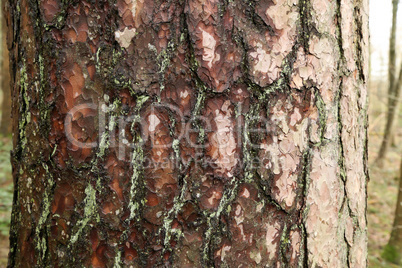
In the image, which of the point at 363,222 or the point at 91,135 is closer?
the point at 91,135

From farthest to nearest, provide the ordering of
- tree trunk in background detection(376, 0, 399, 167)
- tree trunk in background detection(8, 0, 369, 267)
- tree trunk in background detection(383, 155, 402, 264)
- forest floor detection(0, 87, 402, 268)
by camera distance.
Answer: tree trunk in background detection(376, 0, 399, 167)
tree trunk in background detection(383, 155, 402, 264)
forest floor detection(0, 87, 402, 268)
tree trunk in background detection(8, 0, 369, 267)

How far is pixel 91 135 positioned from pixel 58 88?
138 millimetres

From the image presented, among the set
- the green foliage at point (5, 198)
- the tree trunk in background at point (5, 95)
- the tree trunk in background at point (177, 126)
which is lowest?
the green foliage at point (5, 198)

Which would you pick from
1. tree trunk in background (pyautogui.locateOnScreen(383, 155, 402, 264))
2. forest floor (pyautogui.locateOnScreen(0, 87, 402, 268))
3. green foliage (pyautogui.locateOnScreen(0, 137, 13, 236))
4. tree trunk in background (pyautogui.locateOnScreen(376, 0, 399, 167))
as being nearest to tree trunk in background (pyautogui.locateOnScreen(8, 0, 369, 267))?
green foliage (pyautogui.locateOnScreen(0, 137, 13, 236))

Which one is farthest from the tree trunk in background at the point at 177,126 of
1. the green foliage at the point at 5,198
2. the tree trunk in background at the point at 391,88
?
the tree trunk in background at the point at 391,88

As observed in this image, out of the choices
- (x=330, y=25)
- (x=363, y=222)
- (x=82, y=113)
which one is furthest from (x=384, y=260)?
(x=82, y=113)

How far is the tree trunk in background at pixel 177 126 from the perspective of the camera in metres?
0.72

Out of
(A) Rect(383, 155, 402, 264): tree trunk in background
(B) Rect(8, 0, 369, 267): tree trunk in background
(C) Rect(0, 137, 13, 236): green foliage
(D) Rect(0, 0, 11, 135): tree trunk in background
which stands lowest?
(A) Rect(383, 155, 402, 264): tree trunk in background

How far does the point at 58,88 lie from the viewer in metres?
0.75

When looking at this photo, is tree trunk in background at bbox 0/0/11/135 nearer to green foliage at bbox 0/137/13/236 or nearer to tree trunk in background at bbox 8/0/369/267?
green foliage at bbox 0/137/13/236

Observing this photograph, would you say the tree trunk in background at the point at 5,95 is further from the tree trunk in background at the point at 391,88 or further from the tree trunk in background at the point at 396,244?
the tree trunk in background at the point at 391,88

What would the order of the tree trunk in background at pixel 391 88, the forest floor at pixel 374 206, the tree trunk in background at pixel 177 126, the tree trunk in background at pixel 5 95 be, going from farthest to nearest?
the tree trunk in background at pixel 5 95
the tree trunk in background at pixel 391 88
the forest floor at pixel 374 206
the tree trunk in background at pixel 177 126

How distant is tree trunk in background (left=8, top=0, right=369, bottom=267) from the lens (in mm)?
721

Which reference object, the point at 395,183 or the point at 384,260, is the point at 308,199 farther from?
the point at 395,183
